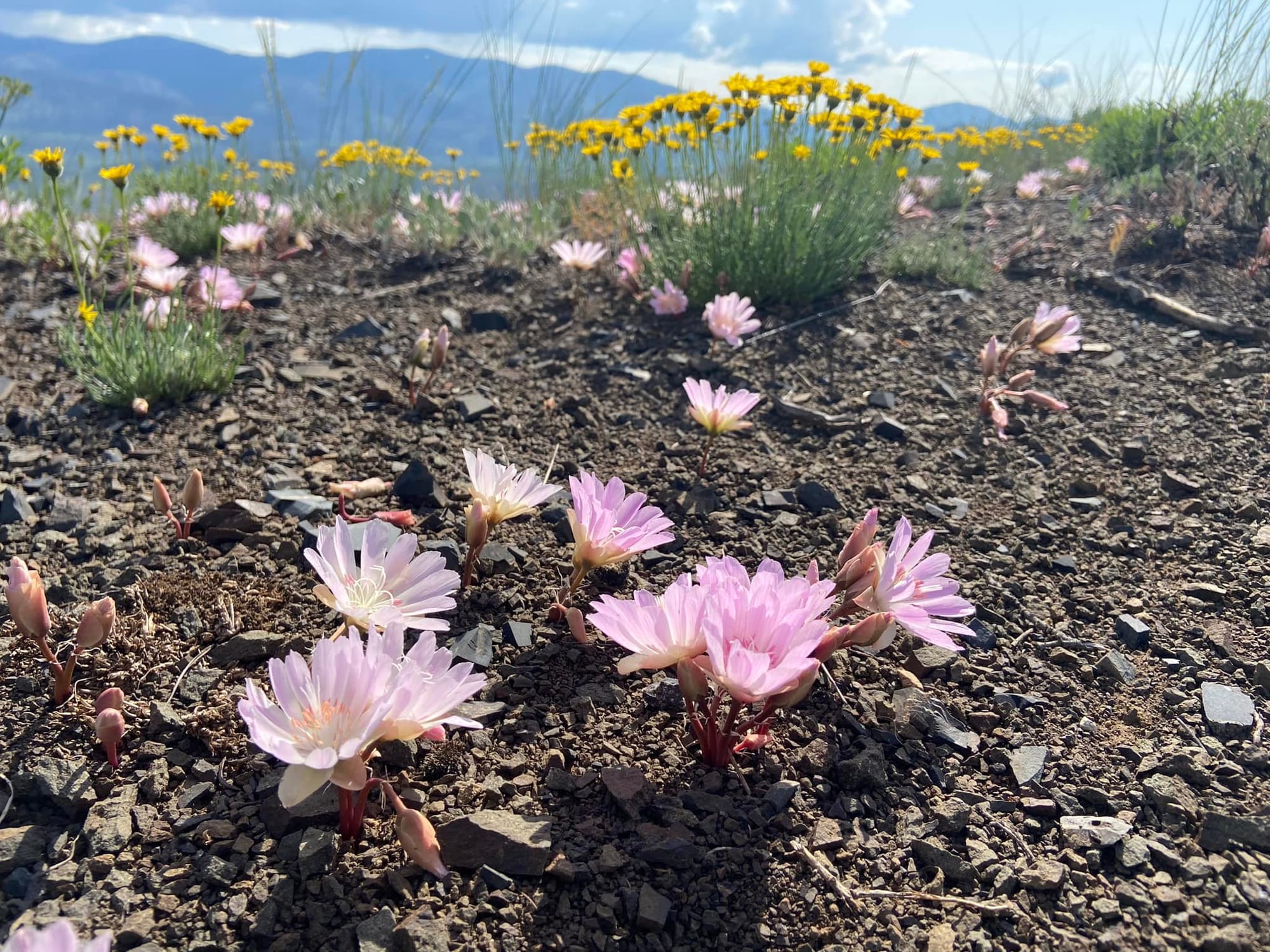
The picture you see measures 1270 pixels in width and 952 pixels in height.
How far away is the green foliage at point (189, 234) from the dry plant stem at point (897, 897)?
15.5 ft

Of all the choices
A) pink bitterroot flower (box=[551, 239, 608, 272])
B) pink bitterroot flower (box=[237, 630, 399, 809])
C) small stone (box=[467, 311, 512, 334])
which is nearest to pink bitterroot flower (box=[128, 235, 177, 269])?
small stone (box=[467, 311, 512, 334])

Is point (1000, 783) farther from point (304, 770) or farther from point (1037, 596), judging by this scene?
point (304, 770)

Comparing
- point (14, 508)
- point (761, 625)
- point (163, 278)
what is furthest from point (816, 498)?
point (163, 278)

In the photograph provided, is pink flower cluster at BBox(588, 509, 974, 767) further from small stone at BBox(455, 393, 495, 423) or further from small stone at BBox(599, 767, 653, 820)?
small stone at BBox(455, 393, 495, 423)

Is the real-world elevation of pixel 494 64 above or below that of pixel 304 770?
above

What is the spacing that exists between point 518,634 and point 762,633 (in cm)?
71

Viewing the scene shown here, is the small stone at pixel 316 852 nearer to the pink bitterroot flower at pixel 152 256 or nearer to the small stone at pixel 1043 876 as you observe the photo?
the small stone at pixel 1043 876

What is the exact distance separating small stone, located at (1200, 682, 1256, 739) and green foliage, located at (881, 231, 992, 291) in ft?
9.64

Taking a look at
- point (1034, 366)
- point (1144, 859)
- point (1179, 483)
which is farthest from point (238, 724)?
point (1034, 366)

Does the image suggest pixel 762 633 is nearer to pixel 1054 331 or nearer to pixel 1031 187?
pixel 1054 331

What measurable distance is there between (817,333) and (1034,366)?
0.89 metres

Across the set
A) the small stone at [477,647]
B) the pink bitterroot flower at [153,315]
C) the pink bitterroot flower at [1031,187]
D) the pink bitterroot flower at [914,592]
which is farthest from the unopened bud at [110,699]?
the pink bitterroot flower at [1031,187]

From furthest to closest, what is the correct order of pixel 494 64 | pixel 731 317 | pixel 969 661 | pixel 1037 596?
pixel 494 64
pixel 731 317
pixel 1037 596
pixel 969 661

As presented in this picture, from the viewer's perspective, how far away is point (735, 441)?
285 centimetres
